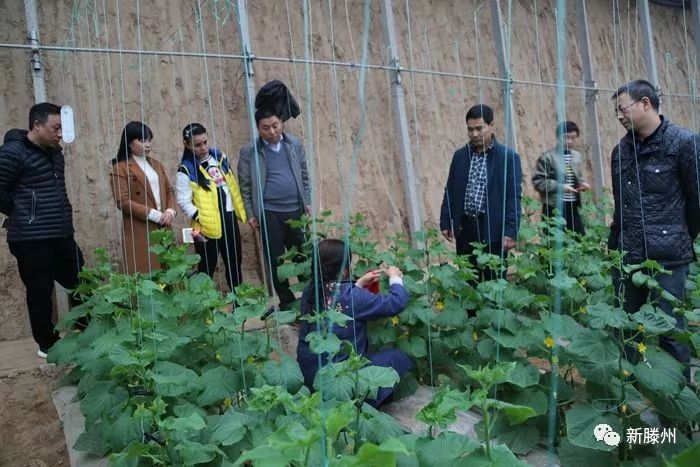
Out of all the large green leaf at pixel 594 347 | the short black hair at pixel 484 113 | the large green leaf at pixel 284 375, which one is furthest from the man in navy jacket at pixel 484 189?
the large green leaf at pixel 284 375

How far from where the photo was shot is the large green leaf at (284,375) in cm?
203

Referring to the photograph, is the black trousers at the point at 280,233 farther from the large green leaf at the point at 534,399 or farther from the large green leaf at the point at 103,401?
the large green leaf at the point at 534,399

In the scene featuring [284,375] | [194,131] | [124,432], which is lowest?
[124,432]

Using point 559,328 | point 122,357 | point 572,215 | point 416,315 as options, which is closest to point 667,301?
point 559,328

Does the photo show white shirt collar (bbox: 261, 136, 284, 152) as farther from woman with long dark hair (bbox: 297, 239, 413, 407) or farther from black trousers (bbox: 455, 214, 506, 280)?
woman with long dark hair (bbox: 297, 239, 413, 407)

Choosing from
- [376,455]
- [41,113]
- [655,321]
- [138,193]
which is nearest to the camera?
[376,455]

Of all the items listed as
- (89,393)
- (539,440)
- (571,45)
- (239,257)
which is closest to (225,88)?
(239,257)

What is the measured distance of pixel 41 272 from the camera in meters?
3.16

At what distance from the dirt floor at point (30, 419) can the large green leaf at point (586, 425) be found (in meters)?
2.23

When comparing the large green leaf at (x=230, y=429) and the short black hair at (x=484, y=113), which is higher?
the short black hair at (x=484, y=113)

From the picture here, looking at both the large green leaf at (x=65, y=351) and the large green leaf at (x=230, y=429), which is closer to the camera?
the large green leaf at (x=230, y=429)

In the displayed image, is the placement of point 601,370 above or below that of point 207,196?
below

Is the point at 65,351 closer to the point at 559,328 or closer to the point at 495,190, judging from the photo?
the point at 559,328

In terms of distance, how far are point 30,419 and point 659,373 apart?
2.81m
